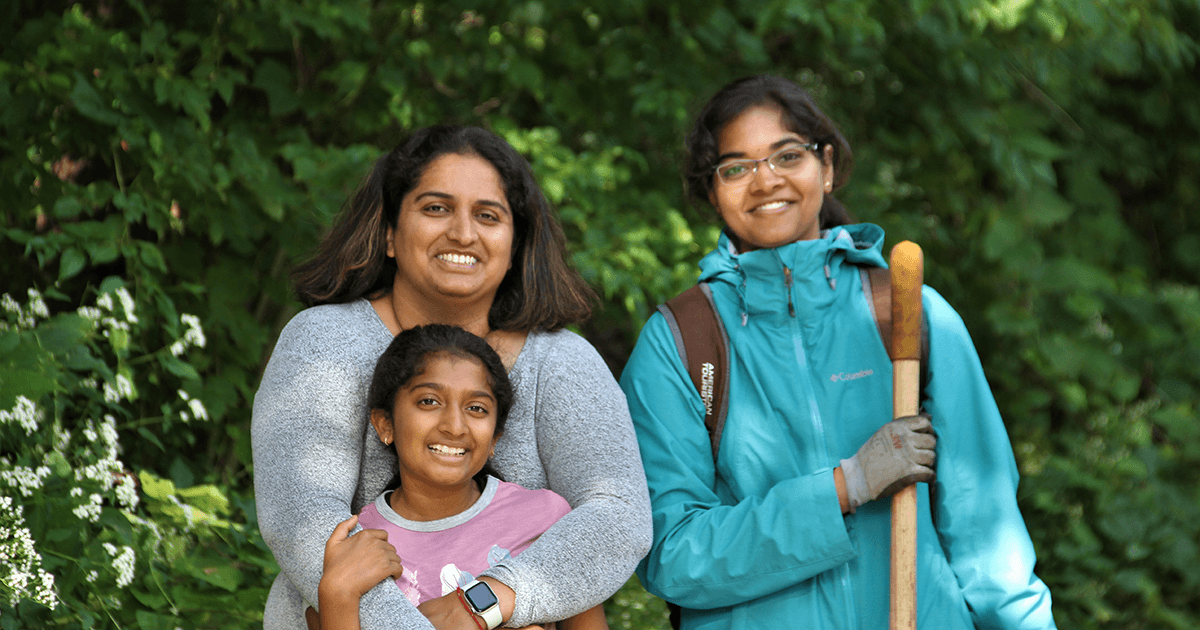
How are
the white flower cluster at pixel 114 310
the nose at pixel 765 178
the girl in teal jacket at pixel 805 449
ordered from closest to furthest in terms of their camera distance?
the girl in teal jacket at pixel 805 449
the nose at pixel 765 178
the white flower cluster at pixel 114 310

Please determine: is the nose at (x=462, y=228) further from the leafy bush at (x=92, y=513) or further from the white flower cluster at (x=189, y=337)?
the white flower cluster at (x=189, y=337)

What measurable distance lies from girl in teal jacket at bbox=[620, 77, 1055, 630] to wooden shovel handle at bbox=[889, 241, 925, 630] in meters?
0.06

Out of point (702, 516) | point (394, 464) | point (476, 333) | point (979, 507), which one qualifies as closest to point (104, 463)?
point (394, 464)

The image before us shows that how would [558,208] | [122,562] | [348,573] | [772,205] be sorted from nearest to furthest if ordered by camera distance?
1. [348,573]
2. [772,205]
3. [122,562]
4. [558,208]

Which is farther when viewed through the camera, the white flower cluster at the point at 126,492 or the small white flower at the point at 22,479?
the white flower cluster at the point at 126,492

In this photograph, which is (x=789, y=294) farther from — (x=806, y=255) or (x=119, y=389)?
(x=119, y=389)

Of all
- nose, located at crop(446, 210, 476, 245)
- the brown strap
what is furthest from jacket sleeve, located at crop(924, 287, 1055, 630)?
nose, located at crop(446, 210, 476, 245)

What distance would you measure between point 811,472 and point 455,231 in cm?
86

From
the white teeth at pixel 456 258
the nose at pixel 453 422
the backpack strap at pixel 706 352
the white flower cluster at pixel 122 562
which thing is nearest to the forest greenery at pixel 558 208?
the white flower cluster at pixel 122 562

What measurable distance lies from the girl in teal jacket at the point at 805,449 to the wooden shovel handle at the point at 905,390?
0.19ft

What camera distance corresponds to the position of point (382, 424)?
2.09 metres

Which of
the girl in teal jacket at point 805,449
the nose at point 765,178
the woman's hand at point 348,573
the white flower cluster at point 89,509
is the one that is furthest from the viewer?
the white flower cluster at point 89,509

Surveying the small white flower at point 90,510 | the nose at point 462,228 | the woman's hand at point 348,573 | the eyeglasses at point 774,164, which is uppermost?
the eyeglasses at point 774,164

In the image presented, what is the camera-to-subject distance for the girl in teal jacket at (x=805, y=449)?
205cm
